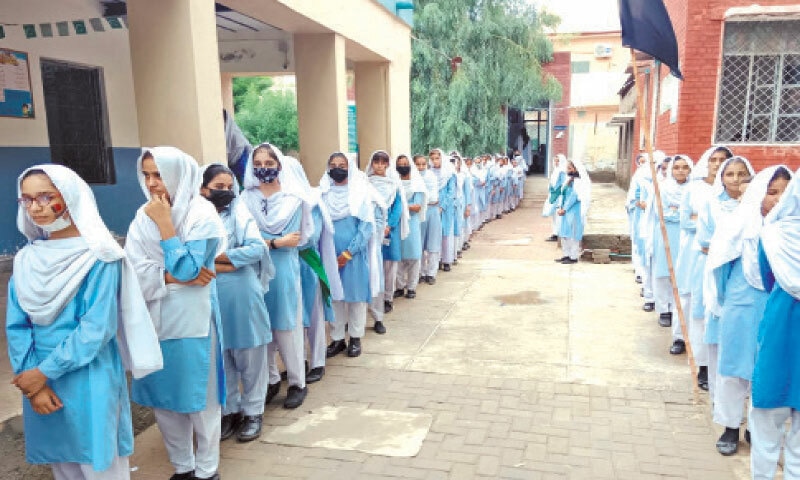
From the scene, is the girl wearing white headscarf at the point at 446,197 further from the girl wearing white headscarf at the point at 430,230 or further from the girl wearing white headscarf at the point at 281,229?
the girl wearing white headscarf at the point at 281,229

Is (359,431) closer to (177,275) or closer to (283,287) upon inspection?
(283,287)

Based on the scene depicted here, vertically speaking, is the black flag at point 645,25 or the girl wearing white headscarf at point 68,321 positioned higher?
the black flag at point 645,25

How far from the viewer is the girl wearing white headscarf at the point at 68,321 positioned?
220cm

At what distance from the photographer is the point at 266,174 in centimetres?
380

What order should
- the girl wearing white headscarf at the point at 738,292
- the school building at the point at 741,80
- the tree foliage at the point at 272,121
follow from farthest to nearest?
the tree foliage at the point at 272,121
the school building at the point at 741,80
the girl wearing white headscarf at the point at 738,292

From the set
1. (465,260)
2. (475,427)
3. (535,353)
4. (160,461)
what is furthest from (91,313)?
(465,260)

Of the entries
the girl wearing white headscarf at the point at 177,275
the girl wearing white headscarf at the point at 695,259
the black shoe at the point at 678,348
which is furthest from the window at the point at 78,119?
the black shoe at the point at 678,348

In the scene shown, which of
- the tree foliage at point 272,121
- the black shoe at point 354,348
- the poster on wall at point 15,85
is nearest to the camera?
the black shoe at point 354,348

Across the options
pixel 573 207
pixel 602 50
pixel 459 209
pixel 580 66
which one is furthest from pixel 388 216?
pixel 580 66

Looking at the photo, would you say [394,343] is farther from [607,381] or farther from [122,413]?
[122,413]

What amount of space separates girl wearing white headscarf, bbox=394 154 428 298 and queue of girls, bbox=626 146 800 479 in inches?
117

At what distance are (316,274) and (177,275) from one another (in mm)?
1651

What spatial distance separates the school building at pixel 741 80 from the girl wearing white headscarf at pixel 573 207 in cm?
147

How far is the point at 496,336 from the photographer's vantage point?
5.48 m
